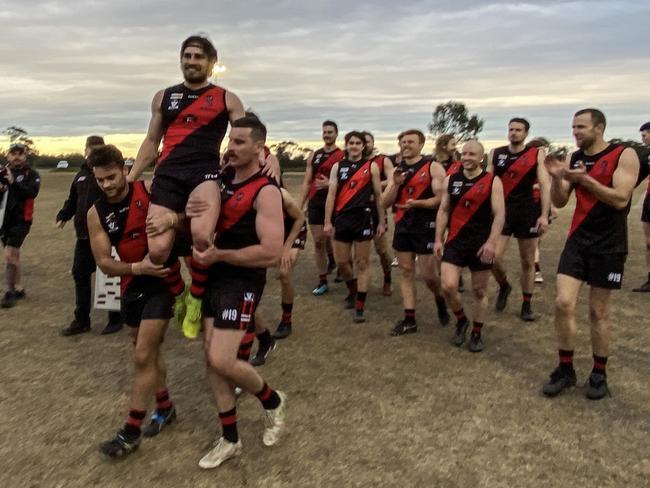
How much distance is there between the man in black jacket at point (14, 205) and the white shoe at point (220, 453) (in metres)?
5.44

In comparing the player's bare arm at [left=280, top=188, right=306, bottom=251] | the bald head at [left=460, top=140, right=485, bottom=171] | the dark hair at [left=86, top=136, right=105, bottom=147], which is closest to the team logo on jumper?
the player's bare arm at [left=280, top=188, right=306, bottom=251]

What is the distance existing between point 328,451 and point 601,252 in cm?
282

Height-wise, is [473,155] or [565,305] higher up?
[473,155]

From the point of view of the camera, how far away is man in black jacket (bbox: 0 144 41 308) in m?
8.28

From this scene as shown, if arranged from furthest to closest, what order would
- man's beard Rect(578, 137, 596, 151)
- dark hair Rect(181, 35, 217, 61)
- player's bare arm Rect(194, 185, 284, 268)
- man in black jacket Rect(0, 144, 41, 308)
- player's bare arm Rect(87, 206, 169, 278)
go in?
man in black jacket Rect(0, 144, 41, 308), man's beard Rect(578, 137, 596, 151), dark hair Rect(181, 35, 217, 61), player's bare arm Rect(87, 206, 169, 278), player's bare arm Rect(194, 185, 284, 268)

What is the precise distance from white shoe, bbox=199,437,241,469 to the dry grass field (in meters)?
0.05

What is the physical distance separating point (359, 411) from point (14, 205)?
602 cm

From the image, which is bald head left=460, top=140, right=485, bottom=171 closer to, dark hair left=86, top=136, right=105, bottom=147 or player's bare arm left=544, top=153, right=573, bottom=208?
player's bare arm left=544, top=153, right=573, bottom=208

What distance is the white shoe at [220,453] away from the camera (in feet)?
13.2

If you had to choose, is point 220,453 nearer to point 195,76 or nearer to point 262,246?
point 262,246

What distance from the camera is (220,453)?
405cm

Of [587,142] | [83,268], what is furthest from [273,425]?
[83,268]

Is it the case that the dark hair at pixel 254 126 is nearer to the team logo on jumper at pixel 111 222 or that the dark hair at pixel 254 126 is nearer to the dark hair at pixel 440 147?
the team logo on jumper at pixel 111 222

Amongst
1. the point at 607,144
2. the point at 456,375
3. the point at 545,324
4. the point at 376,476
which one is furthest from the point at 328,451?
the point at 545,324
